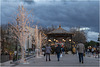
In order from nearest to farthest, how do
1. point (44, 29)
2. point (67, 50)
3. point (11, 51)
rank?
point (11, 51) → point (67, 50) → point (44, 29)

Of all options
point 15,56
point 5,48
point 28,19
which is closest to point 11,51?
point 5,48

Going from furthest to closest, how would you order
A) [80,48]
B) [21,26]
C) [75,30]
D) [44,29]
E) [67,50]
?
[75,30] < [44,29] < [67,50] < [21,26] < [80,48]

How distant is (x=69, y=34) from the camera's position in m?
43.0

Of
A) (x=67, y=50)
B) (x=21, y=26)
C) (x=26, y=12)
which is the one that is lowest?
(x=67, y=50)

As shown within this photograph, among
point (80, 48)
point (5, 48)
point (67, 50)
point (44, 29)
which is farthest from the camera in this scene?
point (44, 29)

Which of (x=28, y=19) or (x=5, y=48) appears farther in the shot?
(x=5, y=48)

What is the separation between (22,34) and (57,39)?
3326cm

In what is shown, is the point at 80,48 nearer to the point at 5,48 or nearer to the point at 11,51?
the point at 11,51

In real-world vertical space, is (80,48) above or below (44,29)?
below

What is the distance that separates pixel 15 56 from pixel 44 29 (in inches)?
2051

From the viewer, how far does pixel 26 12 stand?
1756 cm

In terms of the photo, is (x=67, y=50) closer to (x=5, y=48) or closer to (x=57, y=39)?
(x=57, y=39)

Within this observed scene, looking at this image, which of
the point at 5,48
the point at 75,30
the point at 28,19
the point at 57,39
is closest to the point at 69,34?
the point at 57,39

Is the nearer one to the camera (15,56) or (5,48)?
(15,56)
